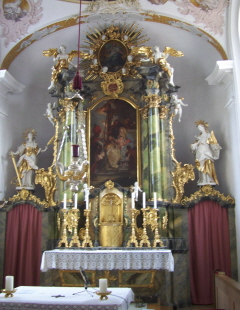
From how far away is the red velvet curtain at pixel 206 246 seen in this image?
30.5 ft

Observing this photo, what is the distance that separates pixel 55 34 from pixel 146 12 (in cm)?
248

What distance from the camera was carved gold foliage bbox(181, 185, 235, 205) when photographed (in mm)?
9477

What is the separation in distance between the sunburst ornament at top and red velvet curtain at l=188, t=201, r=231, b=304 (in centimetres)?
599

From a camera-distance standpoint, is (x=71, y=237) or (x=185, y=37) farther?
(x=185, y=37)

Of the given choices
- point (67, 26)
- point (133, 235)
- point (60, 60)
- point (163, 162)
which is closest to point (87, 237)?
point (133, 235)

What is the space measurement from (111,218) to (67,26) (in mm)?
4979

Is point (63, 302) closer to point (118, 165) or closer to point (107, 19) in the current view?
point (118, 165)

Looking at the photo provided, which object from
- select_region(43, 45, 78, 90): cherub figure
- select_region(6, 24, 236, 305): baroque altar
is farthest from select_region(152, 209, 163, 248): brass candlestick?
select_region(43, 45, 78, 90): cherub figure

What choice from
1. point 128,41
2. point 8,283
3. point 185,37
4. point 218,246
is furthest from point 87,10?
point 8,283

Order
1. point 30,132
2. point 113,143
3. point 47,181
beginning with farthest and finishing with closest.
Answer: point 30,132
point 113,143
point 47,181

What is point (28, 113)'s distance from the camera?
11734 mm

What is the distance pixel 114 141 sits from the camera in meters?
10.3

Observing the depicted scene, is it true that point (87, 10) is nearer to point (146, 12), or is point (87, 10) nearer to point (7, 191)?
point (146, 12)

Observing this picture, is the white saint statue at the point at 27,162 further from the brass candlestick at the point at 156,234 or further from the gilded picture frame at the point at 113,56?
the brass candlestick at the point at 156,234
